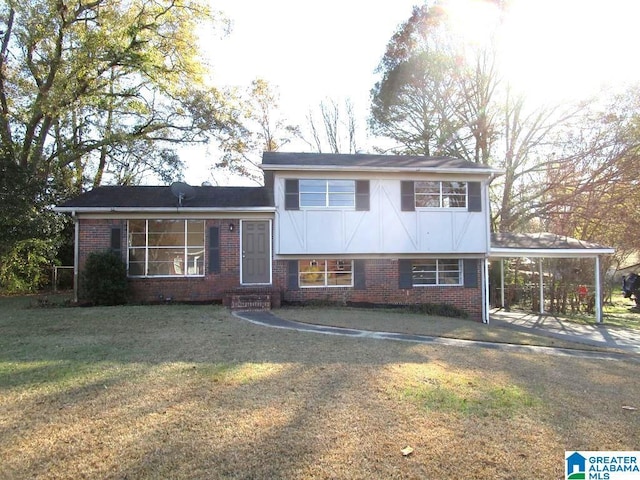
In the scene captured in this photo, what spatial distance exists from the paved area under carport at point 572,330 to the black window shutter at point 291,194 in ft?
23.9

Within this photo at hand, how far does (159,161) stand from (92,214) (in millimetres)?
Result: 10199

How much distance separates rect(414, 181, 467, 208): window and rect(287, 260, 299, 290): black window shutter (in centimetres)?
440

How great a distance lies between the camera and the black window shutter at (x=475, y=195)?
14328 mm

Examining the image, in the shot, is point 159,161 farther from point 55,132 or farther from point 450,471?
point 450,471

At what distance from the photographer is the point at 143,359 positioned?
19.6ft

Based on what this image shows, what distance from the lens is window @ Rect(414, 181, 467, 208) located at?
14141 mm

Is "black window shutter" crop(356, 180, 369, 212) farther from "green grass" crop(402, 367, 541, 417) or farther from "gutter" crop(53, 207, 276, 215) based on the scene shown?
"green grass" crop(402, 367, 541, 417)

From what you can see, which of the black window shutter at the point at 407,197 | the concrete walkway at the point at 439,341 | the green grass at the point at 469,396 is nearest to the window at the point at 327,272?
the black window shutter at the point at 407,197

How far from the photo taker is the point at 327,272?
14180 mm

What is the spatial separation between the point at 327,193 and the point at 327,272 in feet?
8.37

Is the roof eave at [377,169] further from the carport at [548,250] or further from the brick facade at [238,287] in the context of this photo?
the carport at [548,250]

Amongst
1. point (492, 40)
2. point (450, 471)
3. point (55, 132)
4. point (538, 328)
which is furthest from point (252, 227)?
point (492, 40)

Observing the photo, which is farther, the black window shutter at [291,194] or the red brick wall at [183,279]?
the black window shutter at [291,194]

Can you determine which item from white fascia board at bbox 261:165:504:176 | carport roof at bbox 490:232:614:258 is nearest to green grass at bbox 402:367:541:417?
white fascia board at bbox 261:165:504:176
